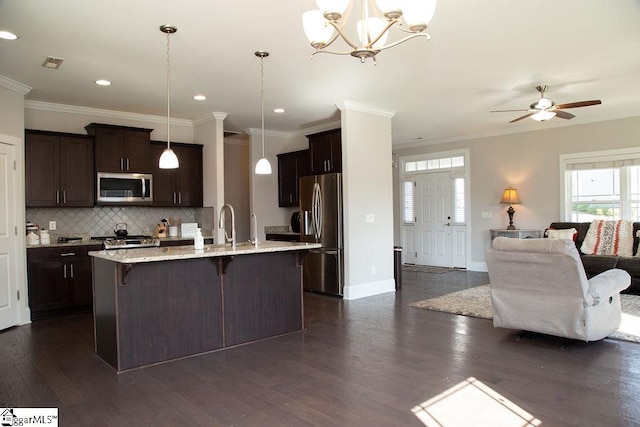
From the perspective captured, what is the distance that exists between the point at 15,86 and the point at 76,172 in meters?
1.22

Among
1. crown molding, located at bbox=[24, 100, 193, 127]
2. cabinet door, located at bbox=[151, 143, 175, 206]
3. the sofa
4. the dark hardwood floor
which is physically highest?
crown molding, located at bbox=[24, 100, 193, 127]

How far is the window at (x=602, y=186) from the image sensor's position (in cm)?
695

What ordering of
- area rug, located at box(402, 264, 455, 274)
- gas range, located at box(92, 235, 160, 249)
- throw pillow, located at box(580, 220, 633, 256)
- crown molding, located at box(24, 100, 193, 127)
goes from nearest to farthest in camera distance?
gas range, located at box(92, 235, 160, 249) < crown molding, located at box(24, 100, 193, 127) < throw pillow, located at box(580, 220, 633, 256) < area rug, located at box(402, 264, 455, 274)

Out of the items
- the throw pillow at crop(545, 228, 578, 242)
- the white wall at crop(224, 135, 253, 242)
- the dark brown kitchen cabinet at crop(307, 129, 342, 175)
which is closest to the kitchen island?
the dark brown kitchen cabinet at crop(307, 129, 342, 175)

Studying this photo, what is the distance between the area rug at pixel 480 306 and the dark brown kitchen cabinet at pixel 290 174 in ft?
10.0

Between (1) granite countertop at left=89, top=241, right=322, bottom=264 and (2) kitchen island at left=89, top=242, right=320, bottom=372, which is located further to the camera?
(2) kitchen island at left=89, top=242, right=320, bottom=372

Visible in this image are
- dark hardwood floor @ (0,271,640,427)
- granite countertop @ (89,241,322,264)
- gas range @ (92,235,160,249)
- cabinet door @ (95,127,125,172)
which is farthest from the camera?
cabinet door @ (95,127,125,172)

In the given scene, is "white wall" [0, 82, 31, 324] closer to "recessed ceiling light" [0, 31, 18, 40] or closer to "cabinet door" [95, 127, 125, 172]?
"cabinet door" [95, 127, 125, 172]

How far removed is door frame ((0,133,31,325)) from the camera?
16.4 feet

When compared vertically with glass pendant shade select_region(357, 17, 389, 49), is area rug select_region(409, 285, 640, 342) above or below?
below

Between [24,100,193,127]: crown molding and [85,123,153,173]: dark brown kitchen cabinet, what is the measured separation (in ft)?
0.91

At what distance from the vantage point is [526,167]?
804 cm

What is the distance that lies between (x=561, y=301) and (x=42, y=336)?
492 cm

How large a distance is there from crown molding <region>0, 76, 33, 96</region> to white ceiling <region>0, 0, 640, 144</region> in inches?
3.0
